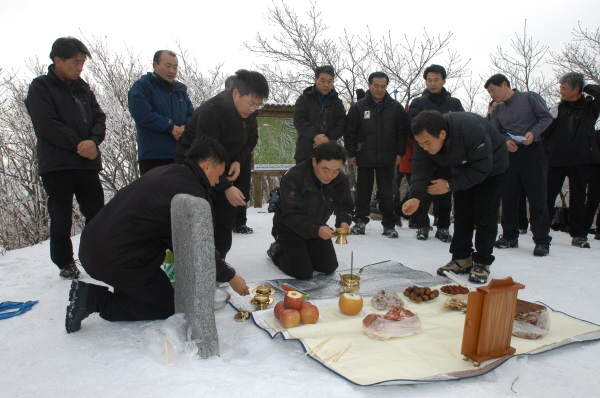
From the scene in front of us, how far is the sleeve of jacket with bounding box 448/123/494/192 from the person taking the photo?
135 inches

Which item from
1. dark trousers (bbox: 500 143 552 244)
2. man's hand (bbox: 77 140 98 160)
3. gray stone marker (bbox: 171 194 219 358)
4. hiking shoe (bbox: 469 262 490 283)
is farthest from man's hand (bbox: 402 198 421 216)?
man's hand (bbox: 77 140 98 160)

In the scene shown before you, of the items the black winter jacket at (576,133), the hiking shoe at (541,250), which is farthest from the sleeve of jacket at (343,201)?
the black winter jacket at (576,133)

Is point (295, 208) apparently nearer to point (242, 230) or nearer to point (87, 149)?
point (87, 149)

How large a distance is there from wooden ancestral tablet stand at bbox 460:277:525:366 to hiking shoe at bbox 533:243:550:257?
287 cm

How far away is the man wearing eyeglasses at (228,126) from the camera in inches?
136

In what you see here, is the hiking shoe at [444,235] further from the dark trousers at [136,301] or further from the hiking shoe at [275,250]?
the dark trousers at [136,301]

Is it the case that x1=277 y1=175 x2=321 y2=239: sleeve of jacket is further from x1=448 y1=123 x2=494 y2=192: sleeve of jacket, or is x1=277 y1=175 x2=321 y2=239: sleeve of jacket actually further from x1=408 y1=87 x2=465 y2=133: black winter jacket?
x1=408 y1=87 x2=465 y2=133: black winter jacket

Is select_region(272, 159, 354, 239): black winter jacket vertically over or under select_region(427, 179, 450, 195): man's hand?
under

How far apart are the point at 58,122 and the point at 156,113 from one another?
99cm

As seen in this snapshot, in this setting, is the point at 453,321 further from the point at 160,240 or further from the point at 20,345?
the point at 20,345

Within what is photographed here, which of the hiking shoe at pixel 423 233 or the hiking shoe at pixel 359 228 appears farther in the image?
the hiking shoe at pixel 359 228

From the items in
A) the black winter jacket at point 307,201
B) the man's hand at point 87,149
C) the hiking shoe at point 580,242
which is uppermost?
the man's hand at point 87,149

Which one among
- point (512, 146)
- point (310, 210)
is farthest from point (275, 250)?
point (512, 146)

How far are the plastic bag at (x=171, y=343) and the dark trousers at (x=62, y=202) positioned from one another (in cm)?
181
